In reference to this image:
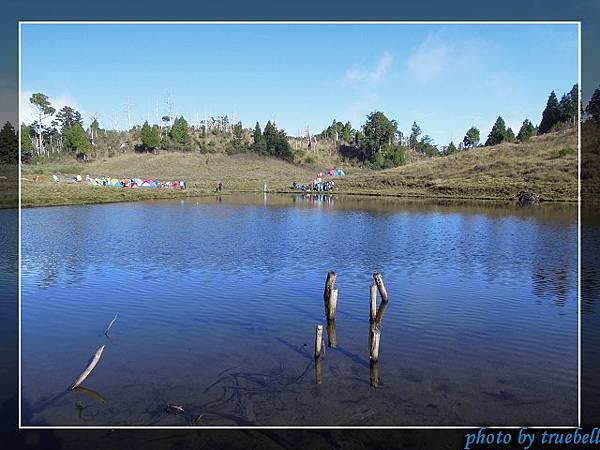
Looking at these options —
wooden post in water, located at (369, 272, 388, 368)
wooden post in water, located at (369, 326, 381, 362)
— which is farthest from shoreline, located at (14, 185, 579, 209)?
wooden post in water, located at (369, 326, 381, 362)

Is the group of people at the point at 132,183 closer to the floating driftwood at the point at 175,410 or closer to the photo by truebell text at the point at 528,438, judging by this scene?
the floating driftwood at the point at 175,410

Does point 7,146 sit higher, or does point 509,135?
point 509,135

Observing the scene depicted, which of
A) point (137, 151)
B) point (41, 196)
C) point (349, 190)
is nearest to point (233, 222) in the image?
point (41, 196)

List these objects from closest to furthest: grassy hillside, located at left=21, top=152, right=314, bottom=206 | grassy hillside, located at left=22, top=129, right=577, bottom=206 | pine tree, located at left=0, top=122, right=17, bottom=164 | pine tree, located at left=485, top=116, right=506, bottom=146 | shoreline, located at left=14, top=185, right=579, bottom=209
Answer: pine tree, located at left=0, top=122, right=17, bottom=164 → shoreline, located at left=14, top=185, right=579, bottom=209 → grassy hillside, located at left=21, top=152, right=314, bottom=206 → grassy hillside, located at left=22, top=129, right=577, bottom=206 → pine tree, located at left=485, top=116, right=506, bottom=146

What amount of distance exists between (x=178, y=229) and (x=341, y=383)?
1056 inches

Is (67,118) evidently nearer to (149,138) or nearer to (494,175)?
(149,138)

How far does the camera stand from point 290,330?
14.9m

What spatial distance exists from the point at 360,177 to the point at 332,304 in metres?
81.6

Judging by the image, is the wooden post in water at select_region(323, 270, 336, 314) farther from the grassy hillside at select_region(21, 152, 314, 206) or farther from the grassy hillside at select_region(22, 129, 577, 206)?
the grassy hillside at select_region(21, 152, 314, 206)

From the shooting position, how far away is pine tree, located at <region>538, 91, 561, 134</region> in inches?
4087

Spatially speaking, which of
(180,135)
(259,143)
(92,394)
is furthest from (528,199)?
(180,135)

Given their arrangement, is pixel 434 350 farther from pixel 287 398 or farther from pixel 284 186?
pixel 284 186

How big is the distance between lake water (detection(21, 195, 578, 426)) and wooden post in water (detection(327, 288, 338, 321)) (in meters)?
0.78

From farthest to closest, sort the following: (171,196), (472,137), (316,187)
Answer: (472,137)
(316,187)
(171,196)
